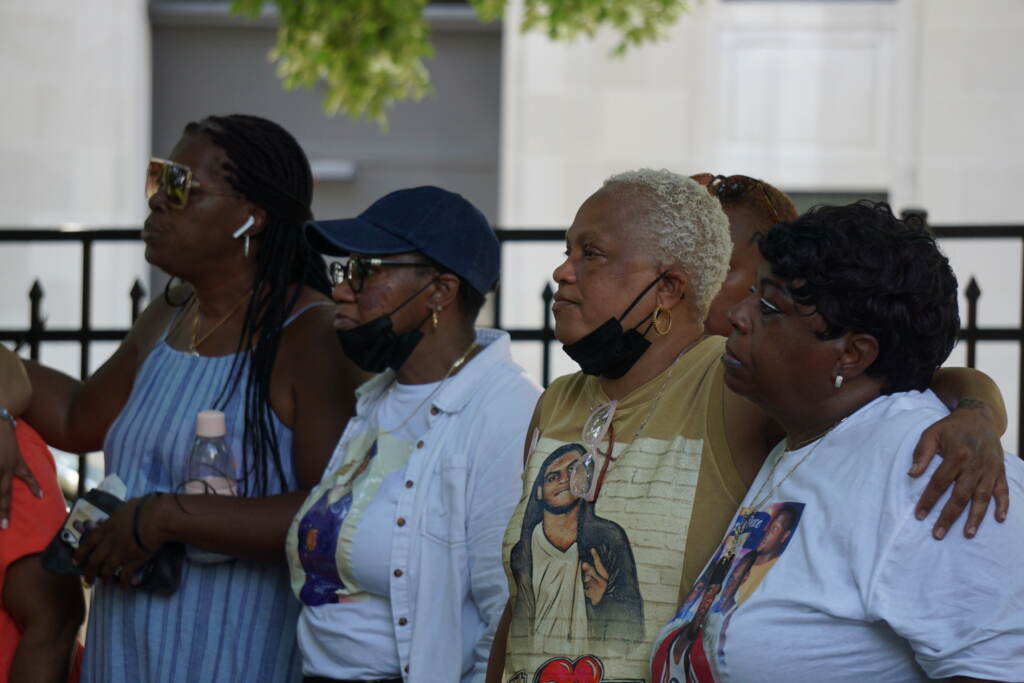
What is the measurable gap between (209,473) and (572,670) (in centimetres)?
122

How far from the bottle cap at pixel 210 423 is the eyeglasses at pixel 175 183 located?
1.86 feet

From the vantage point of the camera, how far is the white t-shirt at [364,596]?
9.68 ft

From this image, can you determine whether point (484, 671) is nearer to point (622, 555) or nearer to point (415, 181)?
point (622, 555)

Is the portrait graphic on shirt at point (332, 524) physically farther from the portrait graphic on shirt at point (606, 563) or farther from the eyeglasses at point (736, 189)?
the eyeglasses at point (736, 189)

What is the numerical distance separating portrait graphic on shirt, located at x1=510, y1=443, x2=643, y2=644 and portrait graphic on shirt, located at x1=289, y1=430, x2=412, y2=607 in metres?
0.53

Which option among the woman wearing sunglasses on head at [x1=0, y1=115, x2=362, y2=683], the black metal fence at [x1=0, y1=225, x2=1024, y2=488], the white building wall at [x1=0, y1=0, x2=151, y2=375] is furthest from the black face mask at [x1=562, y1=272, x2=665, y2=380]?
the white building wall at [x1=0, y1=0, x2=151, y2=375]

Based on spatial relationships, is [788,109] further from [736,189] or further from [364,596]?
[364,596]

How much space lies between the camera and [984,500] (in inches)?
78.9

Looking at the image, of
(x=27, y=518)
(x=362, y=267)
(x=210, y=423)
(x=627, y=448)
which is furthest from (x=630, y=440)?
(x=27, y=518)

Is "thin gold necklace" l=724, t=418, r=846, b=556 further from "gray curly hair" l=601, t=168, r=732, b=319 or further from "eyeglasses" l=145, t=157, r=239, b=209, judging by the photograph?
"eyeglasses" l=145, t=157, r=239, b=209

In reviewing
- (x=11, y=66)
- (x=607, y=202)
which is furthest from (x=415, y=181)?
(x=607, y=202)

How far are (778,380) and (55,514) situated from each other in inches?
74.9

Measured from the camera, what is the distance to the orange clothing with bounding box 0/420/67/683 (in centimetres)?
316

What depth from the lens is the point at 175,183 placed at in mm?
3439
